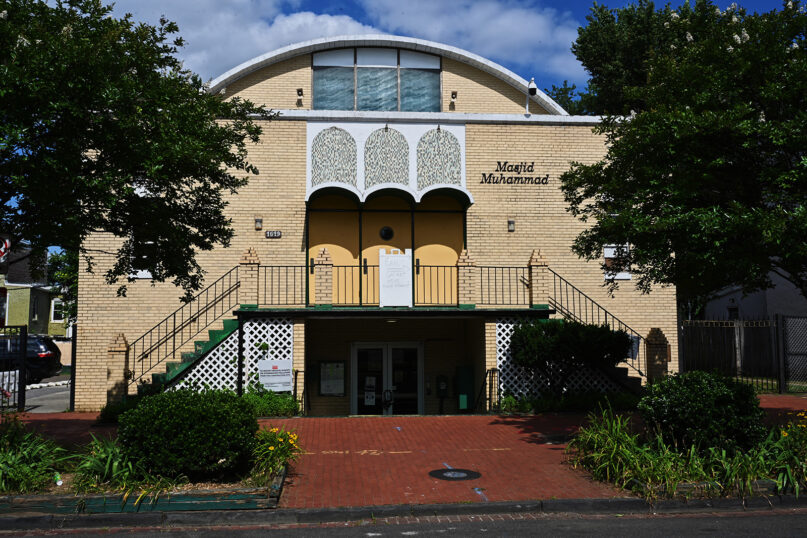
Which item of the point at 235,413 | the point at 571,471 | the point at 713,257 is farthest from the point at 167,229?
the point at 713,257

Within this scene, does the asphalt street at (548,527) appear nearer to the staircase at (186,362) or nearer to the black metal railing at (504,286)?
the staircase at (186,362)

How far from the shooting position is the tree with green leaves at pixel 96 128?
25.7ft

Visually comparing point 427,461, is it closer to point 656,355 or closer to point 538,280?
point 538,280

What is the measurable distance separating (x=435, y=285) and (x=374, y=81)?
7251mm

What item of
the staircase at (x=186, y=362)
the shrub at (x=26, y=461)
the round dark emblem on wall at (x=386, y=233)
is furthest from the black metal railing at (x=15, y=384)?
the round dark emblem on wall at (x=386, y=233)

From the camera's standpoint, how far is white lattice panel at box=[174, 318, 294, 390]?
14633mm

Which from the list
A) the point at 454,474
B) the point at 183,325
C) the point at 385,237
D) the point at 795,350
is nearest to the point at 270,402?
the point at 183,325

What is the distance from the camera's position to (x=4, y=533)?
23.0 ft

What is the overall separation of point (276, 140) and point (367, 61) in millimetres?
5128

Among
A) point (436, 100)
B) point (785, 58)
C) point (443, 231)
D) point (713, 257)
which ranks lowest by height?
point (713, 257)

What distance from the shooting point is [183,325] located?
1648 centimetres

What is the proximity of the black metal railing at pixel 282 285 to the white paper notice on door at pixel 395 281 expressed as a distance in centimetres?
197

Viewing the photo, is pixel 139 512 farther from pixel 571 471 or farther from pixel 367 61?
pixel 367 61

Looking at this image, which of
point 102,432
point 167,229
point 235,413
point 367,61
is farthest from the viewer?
point 367,61
